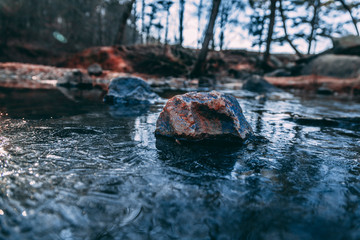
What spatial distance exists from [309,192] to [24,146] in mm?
2525

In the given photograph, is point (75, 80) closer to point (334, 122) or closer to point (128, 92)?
point (128, 92)

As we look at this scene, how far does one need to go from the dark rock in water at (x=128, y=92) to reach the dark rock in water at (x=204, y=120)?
3.09 meters


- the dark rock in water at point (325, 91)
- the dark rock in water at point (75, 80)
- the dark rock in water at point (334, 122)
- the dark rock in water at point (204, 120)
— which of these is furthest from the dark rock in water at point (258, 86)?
the dark rock in water at point (204, 120)

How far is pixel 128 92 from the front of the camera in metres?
5.88

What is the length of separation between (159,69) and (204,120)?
14209 mm

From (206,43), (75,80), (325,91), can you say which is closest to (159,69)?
(206,43)

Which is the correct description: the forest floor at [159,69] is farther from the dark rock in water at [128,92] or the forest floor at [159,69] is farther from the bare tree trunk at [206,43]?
the dark rock in water at [128,92]

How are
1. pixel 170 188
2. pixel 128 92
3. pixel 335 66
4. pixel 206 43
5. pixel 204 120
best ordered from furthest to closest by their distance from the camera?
pixel 335 66 < pixel 206 43 < pixel 128 92 < pixel 204 120 < pixel 170 188

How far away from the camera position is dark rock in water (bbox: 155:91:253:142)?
2.45 meters

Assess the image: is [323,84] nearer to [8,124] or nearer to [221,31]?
[8,124]

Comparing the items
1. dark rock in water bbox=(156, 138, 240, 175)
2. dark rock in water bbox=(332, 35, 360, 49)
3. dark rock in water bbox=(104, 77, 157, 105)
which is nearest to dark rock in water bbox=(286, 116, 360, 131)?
dark rock in water bbox=(156, 138, 240, 175)

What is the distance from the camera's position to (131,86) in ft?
19.7

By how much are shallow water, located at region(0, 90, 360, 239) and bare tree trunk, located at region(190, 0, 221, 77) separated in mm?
10331

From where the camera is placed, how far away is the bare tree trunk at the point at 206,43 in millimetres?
11391
